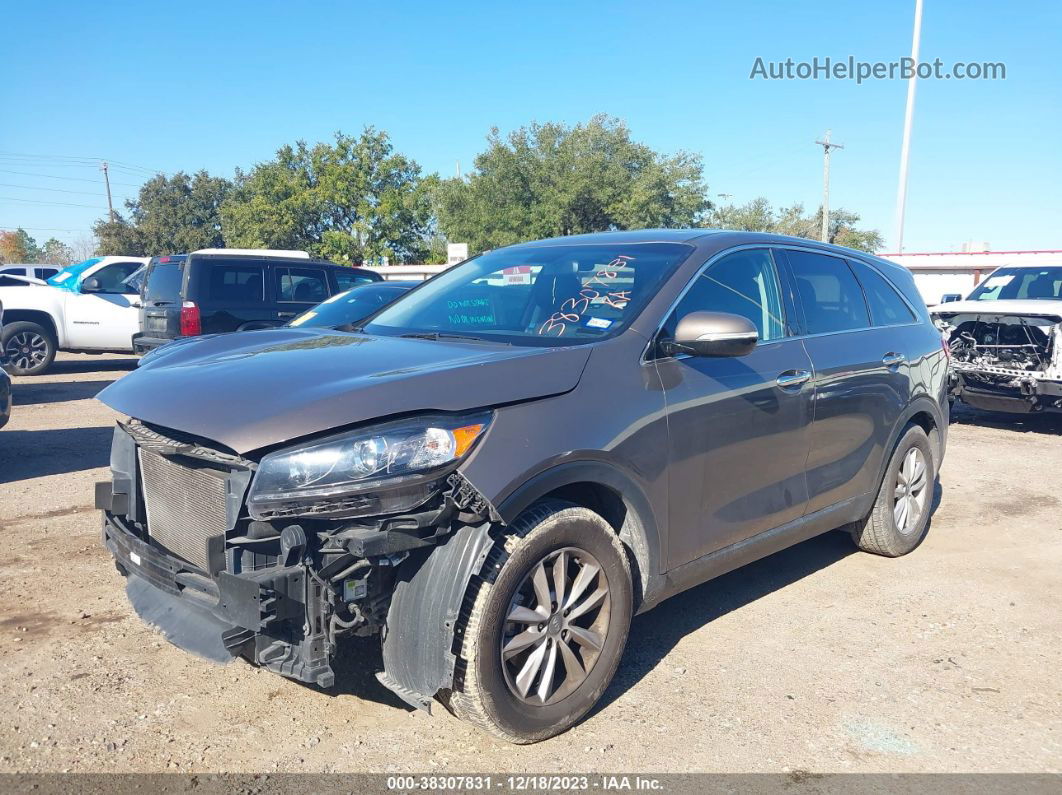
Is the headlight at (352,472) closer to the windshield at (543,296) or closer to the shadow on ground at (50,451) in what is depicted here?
the windshield at (543,296)

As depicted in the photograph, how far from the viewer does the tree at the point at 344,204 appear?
43469 mm

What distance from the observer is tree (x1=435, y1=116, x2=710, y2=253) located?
3719 cm

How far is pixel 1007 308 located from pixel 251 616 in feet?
31.4

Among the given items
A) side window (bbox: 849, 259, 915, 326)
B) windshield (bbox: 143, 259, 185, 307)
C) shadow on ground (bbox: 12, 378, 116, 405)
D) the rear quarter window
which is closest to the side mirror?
side window (bbox: 849, 259, 915, 326)

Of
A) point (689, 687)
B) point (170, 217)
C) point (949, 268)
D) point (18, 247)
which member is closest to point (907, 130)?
point (949, 268)

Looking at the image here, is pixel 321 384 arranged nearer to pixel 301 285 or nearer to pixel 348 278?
pixel 301 285

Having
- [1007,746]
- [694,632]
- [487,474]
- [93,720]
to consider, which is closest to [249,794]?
[93,720]

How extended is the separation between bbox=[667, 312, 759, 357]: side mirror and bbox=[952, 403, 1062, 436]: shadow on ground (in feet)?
28.2

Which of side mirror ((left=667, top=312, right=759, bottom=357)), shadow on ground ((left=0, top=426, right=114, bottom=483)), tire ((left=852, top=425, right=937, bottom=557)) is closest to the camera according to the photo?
side mirror ((left=667, top=312, right=759, bottom=357))

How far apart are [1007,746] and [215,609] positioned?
2911 millimetres

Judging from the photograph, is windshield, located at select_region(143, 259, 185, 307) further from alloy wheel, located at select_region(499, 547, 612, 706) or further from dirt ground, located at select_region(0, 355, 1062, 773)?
alloy wheel, located at select_region(499, 547, 612, 706)

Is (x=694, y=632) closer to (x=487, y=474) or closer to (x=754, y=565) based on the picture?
(x=754, y=565)

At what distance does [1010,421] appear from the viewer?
11234 millimetres

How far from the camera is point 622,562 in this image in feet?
10.7
